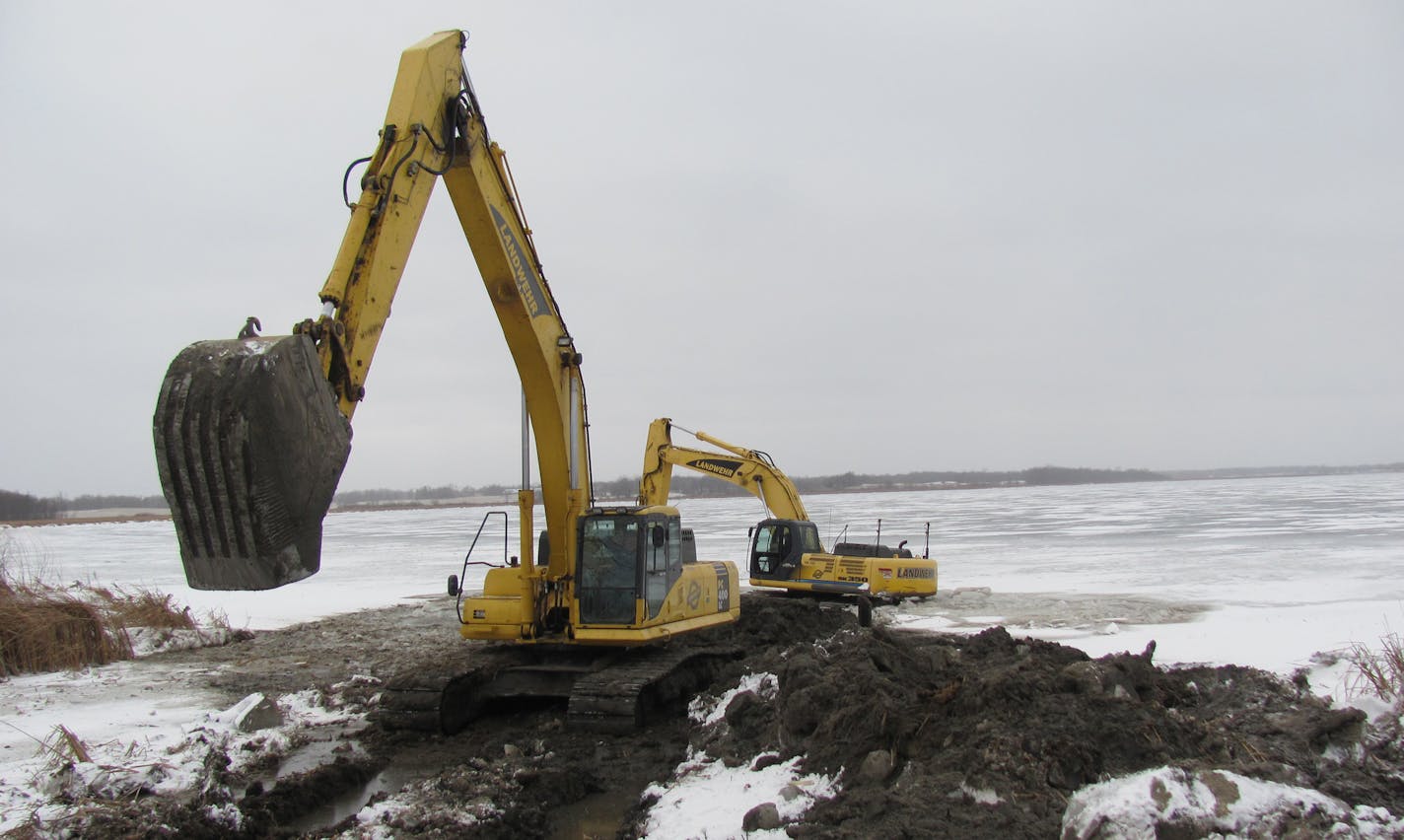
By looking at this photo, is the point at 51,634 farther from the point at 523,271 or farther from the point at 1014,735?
the point at 1014,735

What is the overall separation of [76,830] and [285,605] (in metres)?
13.1

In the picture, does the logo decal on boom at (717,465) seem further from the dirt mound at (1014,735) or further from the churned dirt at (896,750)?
the dirt mound at (1014,735)

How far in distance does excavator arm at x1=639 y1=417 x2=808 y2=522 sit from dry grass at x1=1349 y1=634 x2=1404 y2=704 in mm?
9918

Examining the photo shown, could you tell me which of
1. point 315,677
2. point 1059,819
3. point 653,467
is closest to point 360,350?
point 1059,819

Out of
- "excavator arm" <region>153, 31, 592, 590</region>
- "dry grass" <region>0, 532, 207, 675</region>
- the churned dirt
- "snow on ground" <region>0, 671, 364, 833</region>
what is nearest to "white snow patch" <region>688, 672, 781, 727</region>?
the churned dirt

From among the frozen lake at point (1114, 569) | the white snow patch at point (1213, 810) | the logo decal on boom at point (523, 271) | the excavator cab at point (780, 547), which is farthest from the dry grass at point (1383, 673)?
the excavator cab at point (780, 547)

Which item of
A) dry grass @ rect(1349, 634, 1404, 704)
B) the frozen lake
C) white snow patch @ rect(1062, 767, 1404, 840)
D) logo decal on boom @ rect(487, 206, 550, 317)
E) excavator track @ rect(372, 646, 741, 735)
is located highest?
logo decal on boom @ rect(487, 206, 550, 317)

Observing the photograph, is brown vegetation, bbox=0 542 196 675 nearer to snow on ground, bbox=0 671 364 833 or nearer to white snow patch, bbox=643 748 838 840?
snow on ground, bbox=0 671 364 833

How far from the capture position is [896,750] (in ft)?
22.1

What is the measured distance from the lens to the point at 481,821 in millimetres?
6457

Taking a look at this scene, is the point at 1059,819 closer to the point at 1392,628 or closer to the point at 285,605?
the point at 1392,628

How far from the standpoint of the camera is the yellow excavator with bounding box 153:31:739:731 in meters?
4.98

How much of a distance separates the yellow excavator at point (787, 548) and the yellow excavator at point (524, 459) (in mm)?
4284

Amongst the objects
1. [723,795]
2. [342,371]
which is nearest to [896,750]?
[723,795]
